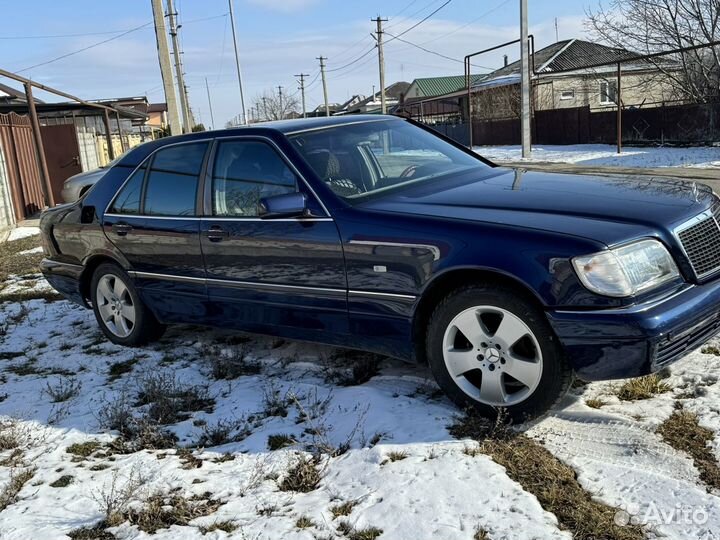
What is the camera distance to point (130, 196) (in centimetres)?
525

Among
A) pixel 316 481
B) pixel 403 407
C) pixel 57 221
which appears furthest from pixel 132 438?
pixel 57 221

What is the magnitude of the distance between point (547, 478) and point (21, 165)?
15916mm

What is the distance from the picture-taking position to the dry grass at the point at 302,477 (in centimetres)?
303

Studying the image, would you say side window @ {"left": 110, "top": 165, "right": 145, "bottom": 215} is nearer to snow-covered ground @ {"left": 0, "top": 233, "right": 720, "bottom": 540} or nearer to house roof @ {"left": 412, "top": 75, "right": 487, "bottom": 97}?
snow-covered ground @ {"left": 0, "top": 233, "right": 720, "bottom": 540}

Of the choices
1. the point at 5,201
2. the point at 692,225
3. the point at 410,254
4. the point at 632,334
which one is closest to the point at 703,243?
the point at 692,225

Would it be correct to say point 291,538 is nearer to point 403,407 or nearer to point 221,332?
point 403,407

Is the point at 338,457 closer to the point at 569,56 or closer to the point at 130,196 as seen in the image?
the point at 130,196

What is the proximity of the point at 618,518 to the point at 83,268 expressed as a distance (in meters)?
4.56

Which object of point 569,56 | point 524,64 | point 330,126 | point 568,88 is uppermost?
point 569,56

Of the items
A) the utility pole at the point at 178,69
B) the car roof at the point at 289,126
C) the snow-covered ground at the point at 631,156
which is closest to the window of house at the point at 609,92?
the snow-covered ground at the point at 631,156

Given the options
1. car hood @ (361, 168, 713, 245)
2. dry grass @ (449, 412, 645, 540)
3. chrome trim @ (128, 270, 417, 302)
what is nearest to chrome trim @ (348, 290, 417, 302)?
chrome trim @ (128, 270, 417, 302)

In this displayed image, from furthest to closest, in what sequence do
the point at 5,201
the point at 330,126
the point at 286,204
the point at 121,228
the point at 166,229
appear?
the point at 5,201 < the point at 121,228 < the point at 166,229 < the point at 330,126 < the point at 286,204

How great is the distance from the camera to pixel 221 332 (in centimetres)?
563

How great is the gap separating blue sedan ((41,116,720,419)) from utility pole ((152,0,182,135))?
16715 mm
